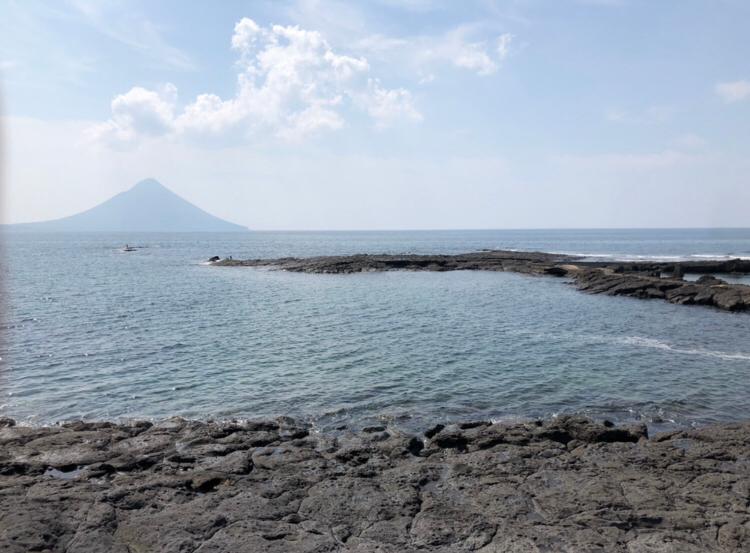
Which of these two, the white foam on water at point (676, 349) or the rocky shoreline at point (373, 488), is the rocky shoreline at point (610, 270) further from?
the rocky shoreline at point (373, 488)

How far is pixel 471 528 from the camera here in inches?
438

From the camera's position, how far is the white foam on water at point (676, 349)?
27750 millimetres

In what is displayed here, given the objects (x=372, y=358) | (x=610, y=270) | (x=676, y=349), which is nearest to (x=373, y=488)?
(x=372, y=358)

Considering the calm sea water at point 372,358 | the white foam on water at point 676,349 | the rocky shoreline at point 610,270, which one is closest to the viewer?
the calm sea water at point 372,358

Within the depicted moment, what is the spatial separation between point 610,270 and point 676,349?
1594 inches

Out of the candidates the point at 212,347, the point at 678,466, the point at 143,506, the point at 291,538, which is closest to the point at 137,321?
the point at 212,347

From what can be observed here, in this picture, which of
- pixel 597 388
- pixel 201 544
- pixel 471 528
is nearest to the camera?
pixel 201 544

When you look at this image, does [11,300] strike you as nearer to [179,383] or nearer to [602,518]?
[179,383]

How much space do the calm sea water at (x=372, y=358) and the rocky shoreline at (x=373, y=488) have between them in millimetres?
2462

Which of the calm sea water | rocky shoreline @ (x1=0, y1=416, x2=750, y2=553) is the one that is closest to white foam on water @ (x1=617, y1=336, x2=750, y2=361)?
the calm sea water

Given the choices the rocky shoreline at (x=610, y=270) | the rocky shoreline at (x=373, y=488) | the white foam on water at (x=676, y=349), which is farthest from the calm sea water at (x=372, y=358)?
the rocky shoreline at (x=610, y=270)

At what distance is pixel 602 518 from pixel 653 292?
4410 cm

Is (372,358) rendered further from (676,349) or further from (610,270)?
(610,270)

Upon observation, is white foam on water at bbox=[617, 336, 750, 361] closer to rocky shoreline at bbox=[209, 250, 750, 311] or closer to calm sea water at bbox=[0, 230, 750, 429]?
calm sea water at bbox=[0, 230, 750, 429]
